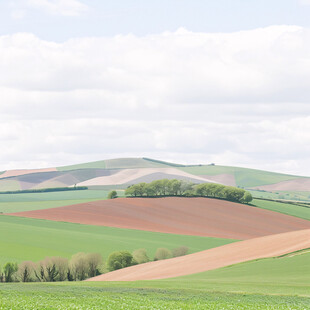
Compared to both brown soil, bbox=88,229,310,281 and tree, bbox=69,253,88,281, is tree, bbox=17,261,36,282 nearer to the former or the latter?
tree, bbox=69,253,88,281

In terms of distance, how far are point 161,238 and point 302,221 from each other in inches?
1837

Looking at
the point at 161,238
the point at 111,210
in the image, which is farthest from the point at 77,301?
the point at 111,210

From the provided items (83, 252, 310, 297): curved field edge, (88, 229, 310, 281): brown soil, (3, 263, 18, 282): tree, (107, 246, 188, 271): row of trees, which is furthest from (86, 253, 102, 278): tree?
(83, 252, 310, 297): curved field edge

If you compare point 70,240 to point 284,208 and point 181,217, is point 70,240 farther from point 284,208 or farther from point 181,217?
point 284,208

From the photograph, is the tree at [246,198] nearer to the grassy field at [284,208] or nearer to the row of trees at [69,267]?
the grassy field at [284,208]

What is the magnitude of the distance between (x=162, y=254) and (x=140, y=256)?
16.7 ft

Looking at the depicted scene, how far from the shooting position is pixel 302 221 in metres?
152

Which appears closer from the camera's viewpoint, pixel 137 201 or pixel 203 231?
pixel 203 231

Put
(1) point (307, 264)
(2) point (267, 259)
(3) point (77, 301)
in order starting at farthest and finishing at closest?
(2) point (267, 259) → (1) point (307, 264) → (3) point (77, 301)

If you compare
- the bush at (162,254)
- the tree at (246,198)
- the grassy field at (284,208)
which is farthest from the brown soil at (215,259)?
the tree at (246,198)

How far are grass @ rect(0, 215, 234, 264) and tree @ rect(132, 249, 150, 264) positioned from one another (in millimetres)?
4195

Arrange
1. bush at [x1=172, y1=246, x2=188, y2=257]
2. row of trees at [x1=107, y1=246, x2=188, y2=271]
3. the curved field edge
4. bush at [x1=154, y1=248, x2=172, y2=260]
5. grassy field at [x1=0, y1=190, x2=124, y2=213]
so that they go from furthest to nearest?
grassy field at [x1=0, y1=190, x2=124, y2=213]
bush at [x1=172, y1=246, x2=188, y2=257]
bush at [x1=154, y1=248, x2=172, y2=260]
row of trees at [x1=107, y1=246, x2=188, y2=271]
the curved field edge

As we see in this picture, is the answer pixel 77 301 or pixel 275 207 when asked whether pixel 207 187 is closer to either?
pixel 275 207

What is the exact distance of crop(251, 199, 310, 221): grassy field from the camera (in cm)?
16224
